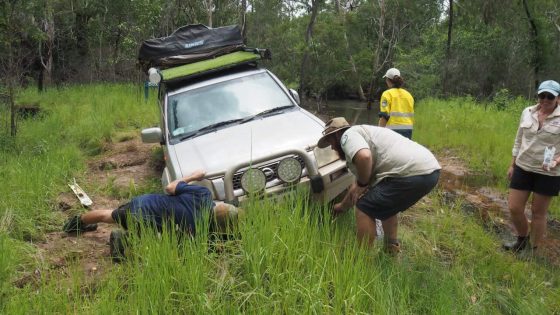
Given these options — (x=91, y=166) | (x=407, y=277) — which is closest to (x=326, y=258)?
(x=407, y=277)

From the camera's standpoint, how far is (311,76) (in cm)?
3195

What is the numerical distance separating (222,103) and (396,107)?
255 centimetres

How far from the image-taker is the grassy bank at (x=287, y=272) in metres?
2.93

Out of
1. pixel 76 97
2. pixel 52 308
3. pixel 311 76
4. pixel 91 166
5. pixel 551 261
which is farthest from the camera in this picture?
pixel 311 76

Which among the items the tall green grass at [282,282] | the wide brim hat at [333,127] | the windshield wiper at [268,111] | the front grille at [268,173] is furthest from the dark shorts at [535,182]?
the windshield wiper at [268,111]

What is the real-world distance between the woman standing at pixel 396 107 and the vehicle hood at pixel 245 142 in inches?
61.6

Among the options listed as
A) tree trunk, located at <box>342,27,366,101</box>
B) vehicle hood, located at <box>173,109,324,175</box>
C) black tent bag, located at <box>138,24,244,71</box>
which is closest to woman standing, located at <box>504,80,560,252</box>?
vehicle hood, located at <box>173,109,324,175</box>

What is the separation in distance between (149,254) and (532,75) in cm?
2993

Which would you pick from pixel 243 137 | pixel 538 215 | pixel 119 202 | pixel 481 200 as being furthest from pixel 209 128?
pixel 481 200

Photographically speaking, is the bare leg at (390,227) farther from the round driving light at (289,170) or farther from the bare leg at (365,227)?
the round driving light at (289,170)

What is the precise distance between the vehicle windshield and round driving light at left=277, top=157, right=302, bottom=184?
4.93 ft

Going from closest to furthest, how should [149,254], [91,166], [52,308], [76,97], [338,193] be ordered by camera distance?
[52,308] < [149,254] < [338,193] < [91,166] < [76,97]

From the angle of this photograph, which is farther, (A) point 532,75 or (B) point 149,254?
(A) point 532,75

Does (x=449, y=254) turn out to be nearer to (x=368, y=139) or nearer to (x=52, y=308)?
(x=368, y=139)
